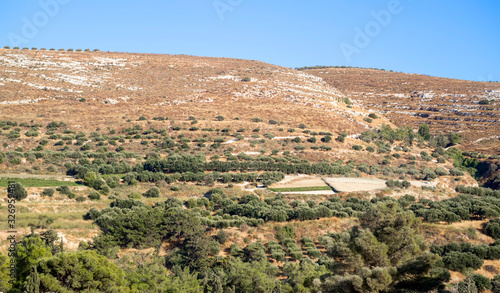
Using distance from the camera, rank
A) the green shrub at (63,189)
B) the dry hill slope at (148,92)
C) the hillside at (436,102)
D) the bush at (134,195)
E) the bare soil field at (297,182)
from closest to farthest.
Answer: the green shrub at (63,189)
the bush at (134,195)
the bare soil field at (297,182)
the dry hill slope at (148,92)
the hillside at (436,102)

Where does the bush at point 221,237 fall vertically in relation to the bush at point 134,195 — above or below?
below

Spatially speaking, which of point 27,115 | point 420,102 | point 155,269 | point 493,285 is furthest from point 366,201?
point 420,102

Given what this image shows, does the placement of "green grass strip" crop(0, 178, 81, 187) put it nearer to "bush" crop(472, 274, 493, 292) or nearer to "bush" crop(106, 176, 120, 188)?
"bush" crop(106, 176, 120, 188)

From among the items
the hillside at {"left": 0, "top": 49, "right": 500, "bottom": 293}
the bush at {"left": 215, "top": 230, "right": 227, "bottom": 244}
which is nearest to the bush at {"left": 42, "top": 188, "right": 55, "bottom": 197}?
the hillside at {"left": 0, "top": 49, "right": 500, "bottom": 293}

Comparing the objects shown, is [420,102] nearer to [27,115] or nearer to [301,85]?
[301,85]

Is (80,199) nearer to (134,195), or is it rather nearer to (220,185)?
(134,195)

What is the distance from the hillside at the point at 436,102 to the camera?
85.7 m

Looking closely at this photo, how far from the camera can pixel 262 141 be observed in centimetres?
6888

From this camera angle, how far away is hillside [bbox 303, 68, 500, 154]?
3374 inches

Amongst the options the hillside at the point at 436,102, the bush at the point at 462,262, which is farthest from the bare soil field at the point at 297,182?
the hillside at the point at 436,102

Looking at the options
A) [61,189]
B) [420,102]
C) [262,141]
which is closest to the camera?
[61,189]

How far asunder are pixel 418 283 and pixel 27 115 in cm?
7210

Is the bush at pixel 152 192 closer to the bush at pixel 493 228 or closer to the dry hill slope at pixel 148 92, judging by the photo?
the dry hill slope at pixel 148 92

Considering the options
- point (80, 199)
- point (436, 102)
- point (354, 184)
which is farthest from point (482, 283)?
point (436, 102)
